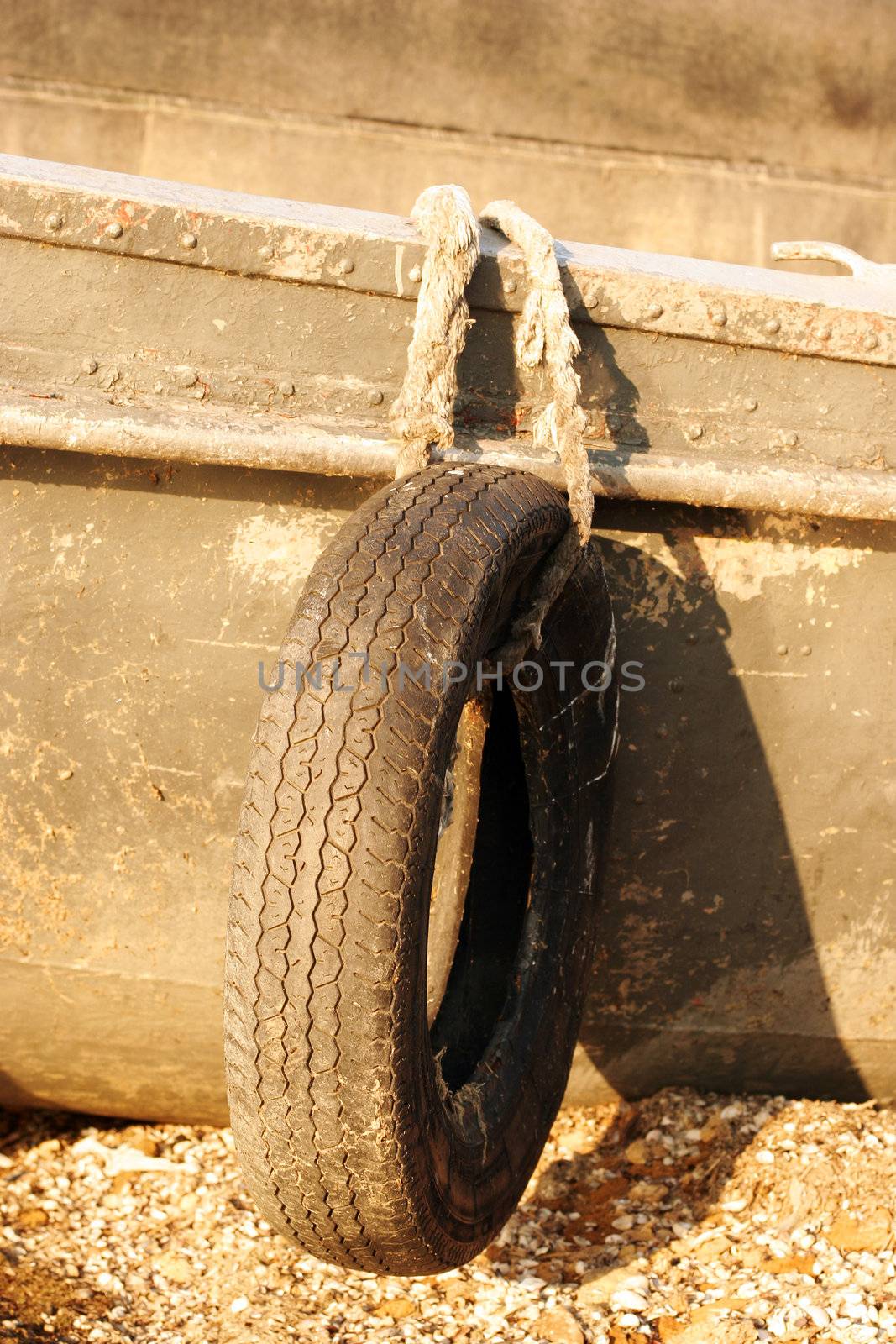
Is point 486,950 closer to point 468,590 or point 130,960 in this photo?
point 130,960

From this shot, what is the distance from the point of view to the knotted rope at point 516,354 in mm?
2170

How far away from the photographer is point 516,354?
2.31 m

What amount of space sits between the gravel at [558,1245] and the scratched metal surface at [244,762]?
0.13 meters

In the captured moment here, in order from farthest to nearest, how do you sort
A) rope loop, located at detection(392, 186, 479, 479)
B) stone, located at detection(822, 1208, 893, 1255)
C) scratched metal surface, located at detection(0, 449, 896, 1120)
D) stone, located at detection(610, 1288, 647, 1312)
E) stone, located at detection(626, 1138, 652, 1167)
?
stone, located at detection(626, 1138, 652, 1167) < stone, located at detection(822, 1208, 893, 1255) < stone, located at detection(610, 1288, 647, 1312) < scratched metal surface, located at detection(0, 449, 896, 1120) < rope loop, located at detection(392, 186, 479, 479)

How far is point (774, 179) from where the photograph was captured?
5711mm

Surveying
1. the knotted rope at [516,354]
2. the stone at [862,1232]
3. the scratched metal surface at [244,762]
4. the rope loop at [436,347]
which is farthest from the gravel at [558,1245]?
the rope loop at [436,347]

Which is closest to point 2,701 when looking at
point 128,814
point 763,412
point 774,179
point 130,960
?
point 128,814

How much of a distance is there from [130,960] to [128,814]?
318mm

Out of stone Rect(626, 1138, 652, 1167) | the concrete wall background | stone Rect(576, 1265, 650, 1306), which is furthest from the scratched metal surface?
the concrete wall background

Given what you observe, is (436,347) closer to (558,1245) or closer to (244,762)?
(244,762)

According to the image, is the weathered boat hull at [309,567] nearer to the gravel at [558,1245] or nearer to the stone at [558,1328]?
the gravel at [558,1245]

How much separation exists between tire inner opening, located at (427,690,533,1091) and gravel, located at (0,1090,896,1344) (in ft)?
1.41

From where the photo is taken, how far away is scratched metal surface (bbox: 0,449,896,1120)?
2303mm

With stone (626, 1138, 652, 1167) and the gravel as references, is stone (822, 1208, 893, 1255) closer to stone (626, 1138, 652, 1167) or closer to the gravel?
the gravel
